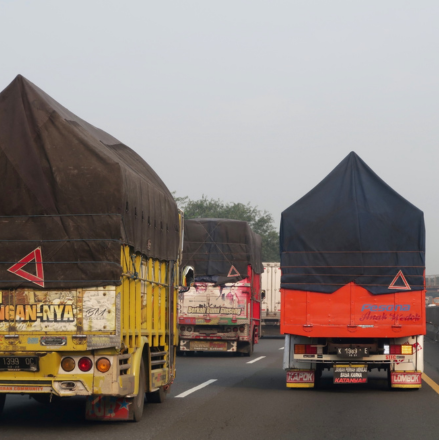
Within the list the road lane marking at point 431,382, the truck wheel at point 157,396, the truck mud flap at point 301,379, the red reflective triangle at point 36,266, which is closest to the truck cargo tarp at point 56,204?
the red reflective triangle at point 36,266

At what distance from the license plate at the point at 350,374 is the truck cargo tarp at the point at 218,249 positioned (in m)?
10.7

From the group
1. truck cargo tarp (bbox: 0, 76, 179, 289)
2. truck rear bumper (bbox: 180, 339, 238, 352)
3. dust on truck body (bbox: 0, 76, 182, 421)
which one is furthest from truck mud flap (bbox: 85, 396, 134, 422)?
truck rear bumper (bbox: 180, 339, 238, 352)

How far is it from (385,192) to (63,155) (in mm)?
7355

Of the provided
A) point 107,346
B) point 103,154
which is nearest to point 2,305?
point 107,346

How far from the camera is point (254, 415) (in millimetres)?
11594

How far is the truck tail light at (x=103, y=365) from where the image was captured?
367 inches

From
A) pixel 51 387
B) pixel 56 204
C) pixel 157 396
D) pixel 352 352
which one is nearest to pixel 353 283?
pixel 352 352

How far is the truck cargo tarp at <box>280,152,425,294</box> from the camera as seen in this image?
14.7m

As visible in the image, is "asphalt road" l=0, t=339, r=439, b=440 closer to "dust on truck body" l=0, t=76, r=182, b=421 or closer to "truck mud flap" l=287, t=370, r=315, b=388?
"truck mud flap" l=287, t=370, r=315, b=388

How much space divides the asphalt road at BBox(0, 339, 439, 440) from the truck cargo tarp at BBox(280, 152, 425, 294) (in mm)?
1975

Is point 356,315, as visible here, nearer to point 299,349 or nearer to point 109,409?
point 299,349

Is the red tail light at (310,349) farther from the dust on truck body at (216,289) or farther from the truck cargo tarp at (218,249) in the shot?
the truck cargo tarp at (218,249)

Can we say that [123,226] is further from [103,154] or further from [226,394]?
[226,394]

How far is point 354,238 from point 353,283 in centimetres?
81
